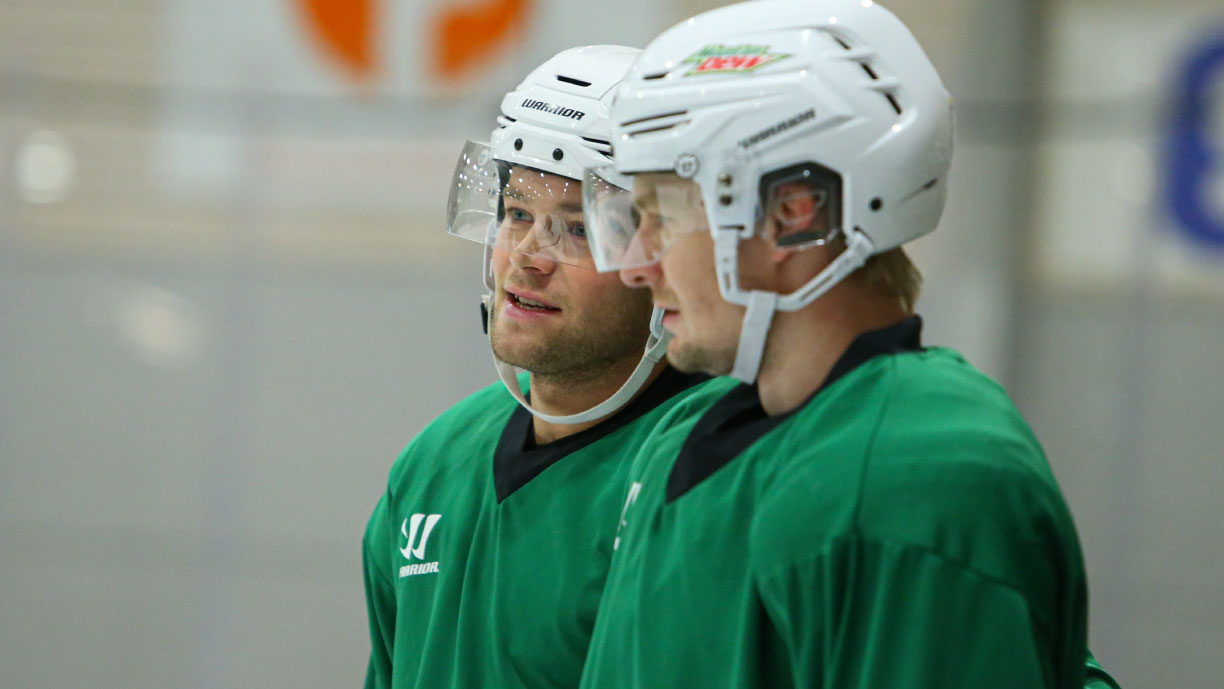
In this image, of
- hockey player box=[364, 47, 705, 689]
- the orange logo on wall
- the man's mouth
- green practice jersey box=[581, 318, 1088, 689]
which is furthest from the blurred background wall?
green practice jersey box=[581, 318, 1088, 689]

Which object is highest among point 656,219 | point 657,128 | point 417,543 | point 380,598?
point 657,128

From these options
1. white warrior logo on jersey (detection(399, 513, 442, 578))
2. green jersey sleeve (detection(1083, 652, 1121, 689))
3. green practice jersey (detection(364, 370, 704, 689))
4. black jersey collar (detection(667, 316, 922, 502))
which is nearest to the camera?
black jersey collar (detection(667, 316, 922, 502))

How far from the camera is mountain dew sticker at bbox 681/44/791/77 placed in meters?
1.35

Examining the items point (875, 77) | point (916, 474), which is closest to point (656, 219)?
point (875, 77)

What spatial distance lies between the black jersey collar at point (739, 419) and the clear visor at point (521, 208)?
1.88 ft

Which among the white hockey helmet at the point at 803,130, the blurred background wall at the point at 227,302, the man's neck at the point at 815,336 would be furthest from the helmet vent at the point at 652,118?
the blurred background wall at the point at 227,302

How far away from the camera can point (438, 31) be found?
4656 millimetres

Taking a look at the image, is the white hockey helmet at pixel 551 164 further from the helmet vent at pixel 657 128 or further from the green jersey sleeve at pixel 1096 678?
the green jersey sleeve at pixel 1096 678

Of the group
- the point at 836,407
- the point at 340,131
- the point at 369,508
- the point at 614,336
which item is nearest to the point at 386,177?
the point at 340,131

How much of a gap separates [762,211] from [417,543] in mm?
994

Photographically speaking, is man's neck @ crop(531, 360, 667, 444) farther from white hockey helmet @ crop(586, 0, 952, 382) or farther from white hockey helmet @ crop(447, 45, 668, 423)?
white hockey helmet @ crop(586, 0, 952, 382)

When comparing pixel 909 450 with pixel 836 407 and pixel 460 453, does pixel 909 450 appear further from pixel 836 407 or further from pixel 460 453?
pixel 460 453

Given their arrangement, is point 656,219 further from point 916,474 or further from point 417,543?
point 417,543

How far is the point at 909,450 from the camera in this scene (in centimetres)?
118
